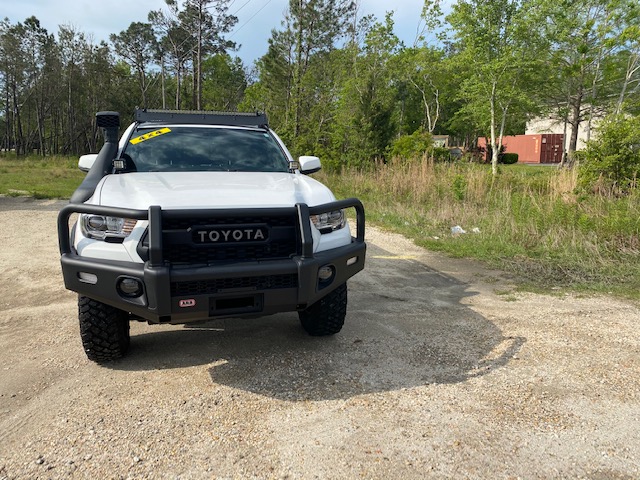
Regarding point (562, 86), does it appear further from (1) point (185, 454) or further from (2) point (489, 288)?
(1) point (185, 454)

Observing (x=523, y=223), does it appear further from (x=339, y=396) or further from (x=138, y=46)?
(x=138, y=46)

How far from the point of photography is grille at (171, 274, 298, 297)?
2682mm

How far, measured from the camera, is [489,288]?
5.52 metres

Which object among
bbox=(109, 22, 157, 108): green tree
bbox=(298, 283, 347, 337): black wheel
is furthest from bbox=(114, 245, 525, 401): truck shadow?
bbox=(109, 22, 157, 108): green tree

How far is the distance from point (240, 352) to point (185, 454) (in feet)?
4.04

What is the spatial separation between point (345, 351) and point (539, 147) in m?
50.5

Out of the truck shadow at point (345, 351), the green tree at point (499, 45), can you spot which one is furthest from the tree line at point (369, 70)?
the truck shadow at point (345, 351)

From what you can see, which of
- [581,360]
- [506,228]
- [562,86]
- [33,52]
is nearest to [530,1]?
[562,86]

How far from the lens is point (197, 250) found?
2775 mm

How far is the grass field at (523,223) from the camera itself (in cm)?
602

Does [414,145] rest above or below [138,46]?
below

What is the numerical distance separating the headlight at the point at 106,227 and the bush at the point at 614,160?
869 centimetres

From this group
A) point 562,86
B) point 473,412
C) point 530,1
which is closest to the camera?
point 473,412

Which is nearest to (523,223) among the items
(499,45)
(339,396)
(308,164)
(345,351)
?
(308,164)
